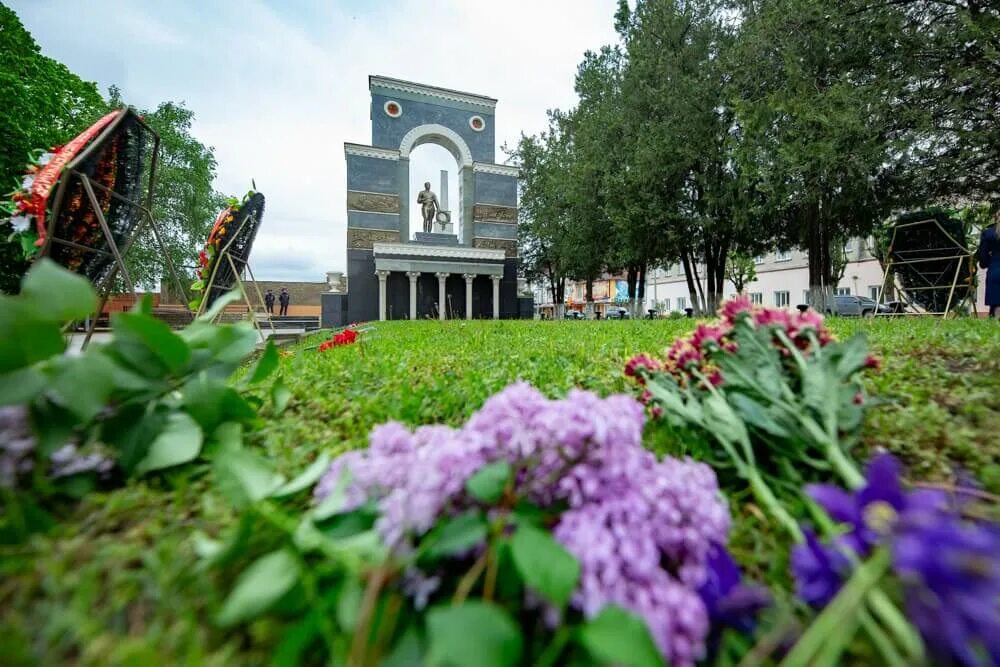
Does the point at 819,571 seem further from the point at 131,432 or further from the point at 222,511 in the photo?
the point at 131,432

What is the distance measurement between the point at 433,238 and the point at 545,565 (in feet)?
71.2

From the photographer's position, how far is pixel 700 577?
59 centimetres

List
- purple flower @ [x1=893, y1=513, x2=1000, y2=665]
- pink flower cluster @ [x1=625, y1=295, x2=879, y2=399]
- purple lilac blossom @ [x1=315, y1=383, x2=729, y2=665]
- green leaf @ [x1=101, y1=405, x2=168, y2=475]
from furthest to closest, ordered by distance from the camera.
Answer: pink flower cluster @ [x1=625, y1=295, x2=879, y2=399] < green leaf @ [x1=101, y1=405, x2=168, y2=475] < purple lilac blossom @ [x1=315, y1=383, x2=729, y2=665] < purple flower @ [x1=893, y1=513, x2=1000, y2=665]

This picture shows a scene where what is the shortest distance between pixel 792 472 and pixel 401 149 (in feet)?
72.0

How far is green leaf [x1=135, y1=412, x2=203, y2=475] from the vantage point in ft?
2.92

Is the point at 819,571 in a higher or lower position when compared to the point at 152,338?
lower

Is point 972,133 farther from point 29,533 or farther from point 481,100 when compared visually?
point 481,100

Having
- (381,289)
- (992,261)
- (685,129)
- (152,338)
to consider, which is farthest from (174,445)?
(381,289)

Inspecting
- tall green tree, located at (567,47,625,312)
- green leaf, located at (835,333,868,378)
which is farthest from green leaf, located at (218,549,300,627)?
tall green tree, located at (567,47,625,312)

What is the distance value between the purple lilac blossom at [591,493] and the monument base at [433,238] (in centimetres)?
2111

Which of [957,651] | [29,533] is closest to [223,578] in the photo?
[29,533]

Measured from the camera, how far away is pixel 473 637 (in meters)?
0.45

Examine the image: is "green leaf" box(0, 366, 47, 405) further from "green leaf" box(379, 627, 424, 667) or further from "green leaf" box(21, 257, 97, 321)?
"green leaf" box(379, 627, 424, 667)

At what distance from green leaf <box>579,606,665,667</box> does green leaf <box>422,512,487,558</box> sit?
16cm
